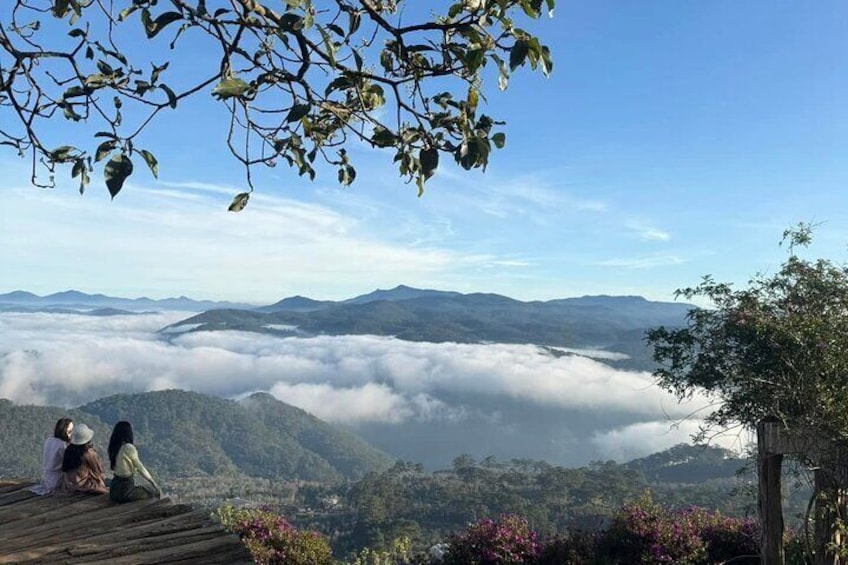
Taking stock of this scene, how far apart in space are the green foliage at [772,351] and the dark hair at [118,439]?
24.0 ft

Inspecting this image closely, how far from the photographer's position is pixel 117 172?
7.36ft

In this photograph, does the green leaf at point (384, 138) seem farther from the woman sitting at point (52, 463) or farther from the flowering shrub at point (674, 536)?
the flowering shrub at point (674, 536)

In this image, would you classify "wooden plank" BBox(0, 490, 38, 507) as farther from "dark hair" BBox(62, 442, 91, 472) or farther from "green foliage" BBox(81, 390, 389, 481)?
"green foliage" BBox(81, 390, 389, 481)

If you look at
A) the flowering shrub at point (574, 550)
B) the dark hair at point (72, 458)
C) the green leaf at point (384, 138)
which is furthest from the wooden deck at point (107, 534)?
the flowering shrub at point (574, 550)

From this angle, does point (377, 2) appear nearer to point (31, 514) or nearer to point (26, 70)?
point (26, 70)

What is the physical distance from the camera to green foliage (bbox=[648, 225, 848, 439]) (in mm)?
7477

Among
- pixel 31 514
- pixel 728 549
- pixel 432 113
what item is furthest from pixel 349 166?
pixel 728 549

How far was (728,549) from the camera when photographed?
1071cm

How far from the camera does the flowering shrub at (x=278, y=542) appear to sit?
9.57 m

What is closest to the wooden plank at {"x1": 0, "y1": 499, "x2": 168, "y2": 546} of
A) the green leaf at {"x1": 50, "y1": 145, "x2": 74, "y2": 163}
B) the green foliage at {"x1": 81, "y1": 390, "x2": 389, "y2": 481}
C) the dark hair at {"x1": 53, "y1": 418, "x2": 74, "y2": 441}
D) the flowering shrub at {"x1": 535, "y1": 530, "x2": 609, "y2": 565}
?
the dark hair at {"x1": 53, "y1": 418, "x2": 74, "y2": 441}

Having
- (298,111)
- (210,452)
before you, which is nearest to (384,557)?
(298,111)

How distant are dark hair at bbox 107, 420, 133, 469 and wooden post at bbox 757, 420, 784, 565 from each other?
795 cm

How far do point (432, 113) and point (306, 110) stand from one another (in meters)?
0.82

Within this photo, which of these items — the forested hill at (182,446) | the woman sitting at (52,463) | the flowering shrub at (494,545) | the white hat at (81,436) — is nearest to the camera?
the white hat at (81,436)
